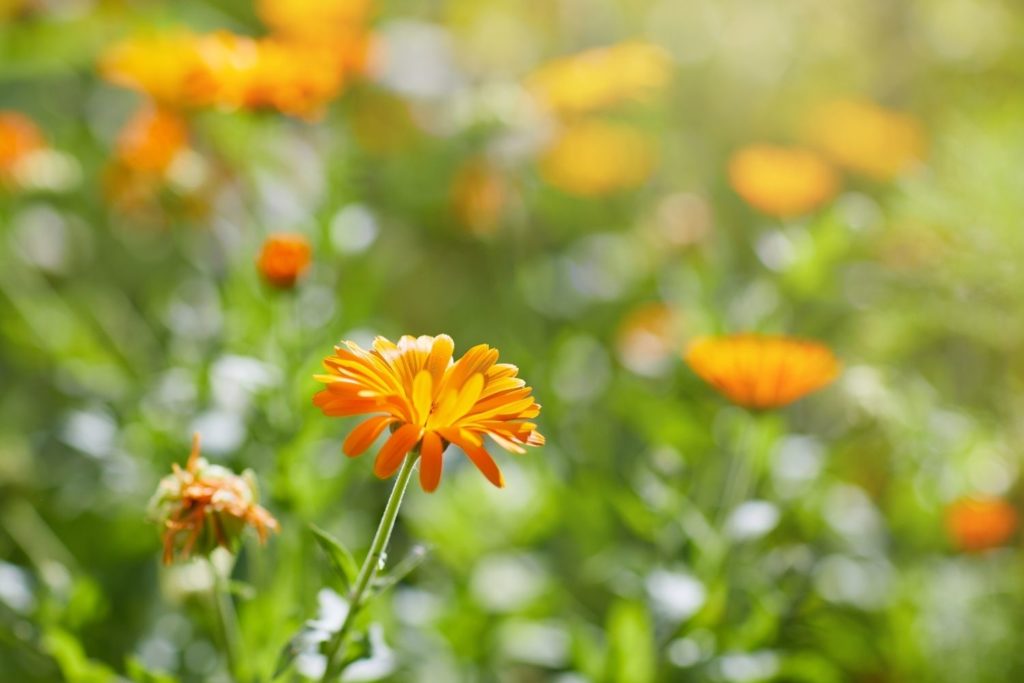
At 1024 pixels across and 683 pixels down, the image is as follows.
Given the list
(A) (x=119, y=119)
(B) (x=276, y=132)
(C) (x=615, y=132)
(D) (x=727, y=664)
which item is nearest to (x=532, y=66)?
(C) (x=615, y=132)

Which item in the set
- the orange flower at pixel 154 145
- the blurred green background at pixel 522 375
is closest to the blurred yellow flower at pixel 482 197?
the blurred green background at pixel 522 375

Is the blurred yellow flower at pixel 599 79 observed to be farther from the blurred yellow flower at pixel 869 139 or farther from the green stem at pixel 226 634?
the green stem at pixel 226 634

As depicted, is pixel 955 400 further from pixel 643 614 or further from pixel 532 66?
pixel 532 66

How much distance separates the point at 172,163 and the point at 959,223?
91cm

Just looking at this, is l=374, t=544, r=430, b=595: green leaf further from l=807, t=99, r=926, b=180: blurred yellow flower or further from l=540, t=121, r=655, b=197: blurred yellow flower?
l=807, t=99, r=926, b=180: blurred yellow flower

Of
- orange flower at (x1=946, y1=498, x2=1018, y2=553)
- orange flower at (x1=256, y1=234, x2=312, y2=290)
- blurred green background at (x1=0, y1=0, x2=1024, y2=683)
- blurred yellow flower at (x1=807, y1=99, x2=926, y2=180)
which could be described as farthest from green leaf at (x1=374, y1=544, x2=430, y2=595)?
blurred yellow flower at (x1=807, y1=99, x2=926, y2=180)

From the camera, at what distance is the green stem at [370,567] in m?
0.56

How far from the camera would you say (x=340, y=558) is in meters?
0.64

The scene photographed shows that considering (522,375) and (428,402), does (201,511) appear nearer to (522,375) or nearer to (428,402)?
(428,402)

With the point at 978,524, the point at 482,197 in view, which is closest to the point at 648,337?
the point at 482,197

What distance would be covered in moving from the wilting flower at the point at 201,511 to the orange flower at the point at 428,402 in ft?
0.40

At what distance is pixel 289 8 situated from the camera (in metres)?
1.55

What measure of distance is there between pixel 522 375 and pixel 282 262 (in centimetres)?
50

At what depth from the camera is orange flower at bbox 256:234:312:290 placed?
881 mm
